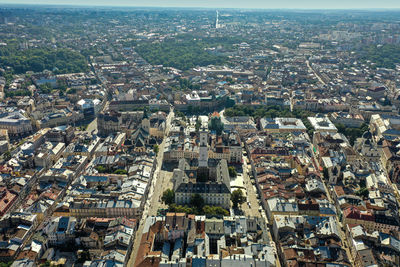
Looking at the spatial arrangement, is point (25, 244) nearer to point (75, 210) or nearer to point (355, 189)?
point (75, 210)

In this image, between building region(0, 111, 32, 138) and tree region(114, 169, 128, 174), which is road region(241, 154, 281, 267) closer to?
tree region(114, 169, 128, 174)

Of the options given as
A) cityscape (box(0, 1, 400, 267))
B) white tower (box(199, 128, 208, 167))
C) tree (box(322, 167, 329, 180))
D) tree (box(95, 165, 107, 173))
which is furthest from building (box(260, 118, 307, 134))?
tree (box(95, 165, 107, 173))

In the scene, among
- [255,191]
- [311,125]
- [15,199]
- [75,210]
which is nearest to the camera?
[75,210]

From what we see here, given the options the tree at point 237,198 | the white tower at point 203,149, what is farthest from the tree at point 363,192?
the white tower at point 203,149

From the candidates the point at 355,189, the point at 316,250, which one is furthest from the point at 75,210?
the point at 355,189

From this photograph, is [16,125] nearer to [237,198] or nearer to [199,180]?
[199,180]

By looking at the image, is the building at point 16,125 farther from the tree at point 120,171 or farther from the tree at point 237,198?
the tree at point 237,198

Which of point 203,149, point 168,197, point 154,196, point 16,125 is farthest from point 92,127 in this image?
point 168,197
